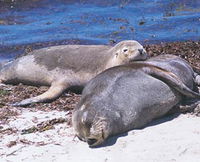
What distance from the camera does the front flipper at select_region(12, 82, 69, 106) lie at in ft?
26.3

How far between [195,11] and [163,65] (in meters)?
10.2

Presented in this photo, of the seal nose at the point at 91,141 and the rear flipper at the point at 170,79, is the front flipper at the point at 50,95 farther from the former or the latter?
the seal nose at the point at 91,141

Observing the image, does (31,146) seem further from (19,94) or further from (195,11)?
(195,11)

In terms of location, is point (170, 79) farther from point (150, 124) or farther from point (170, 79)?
point (150, 124)

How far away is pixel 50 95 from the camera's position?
8297mm

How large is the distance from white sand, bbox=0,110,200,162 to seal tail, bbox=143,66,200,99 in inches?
12.0

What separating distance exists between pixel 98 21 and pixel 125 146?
37.3 ft

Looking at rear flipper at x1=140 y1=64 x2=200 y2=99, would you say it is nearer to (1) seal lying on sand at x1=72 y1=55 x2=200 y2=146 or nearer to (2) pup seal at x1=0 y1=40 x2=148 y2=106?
(1) seal lying on sand at x1=72 y1=55 x2=200 y2=146

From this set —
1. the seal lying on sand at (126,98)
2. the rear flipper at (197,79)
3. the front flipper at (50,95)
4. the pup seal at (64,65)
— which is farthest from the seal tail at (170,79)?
the front flipper at (50,95)

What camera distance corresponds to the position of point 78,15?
18.2 m

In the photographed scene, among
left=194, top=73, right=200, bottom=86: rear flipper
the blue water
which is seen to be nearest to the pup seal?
left=194, top=73, right=200, bottom=86: rear flipper

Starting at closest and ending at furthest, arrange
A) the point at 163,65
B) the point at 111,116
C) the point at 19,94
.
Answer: the point at 111,116, the point at 163,65, the point at 19,94

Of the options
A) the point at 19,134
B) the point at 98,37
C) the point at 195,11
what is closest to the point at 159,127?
the point at 19,134

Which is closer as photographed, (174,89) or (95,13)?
(174,89)
